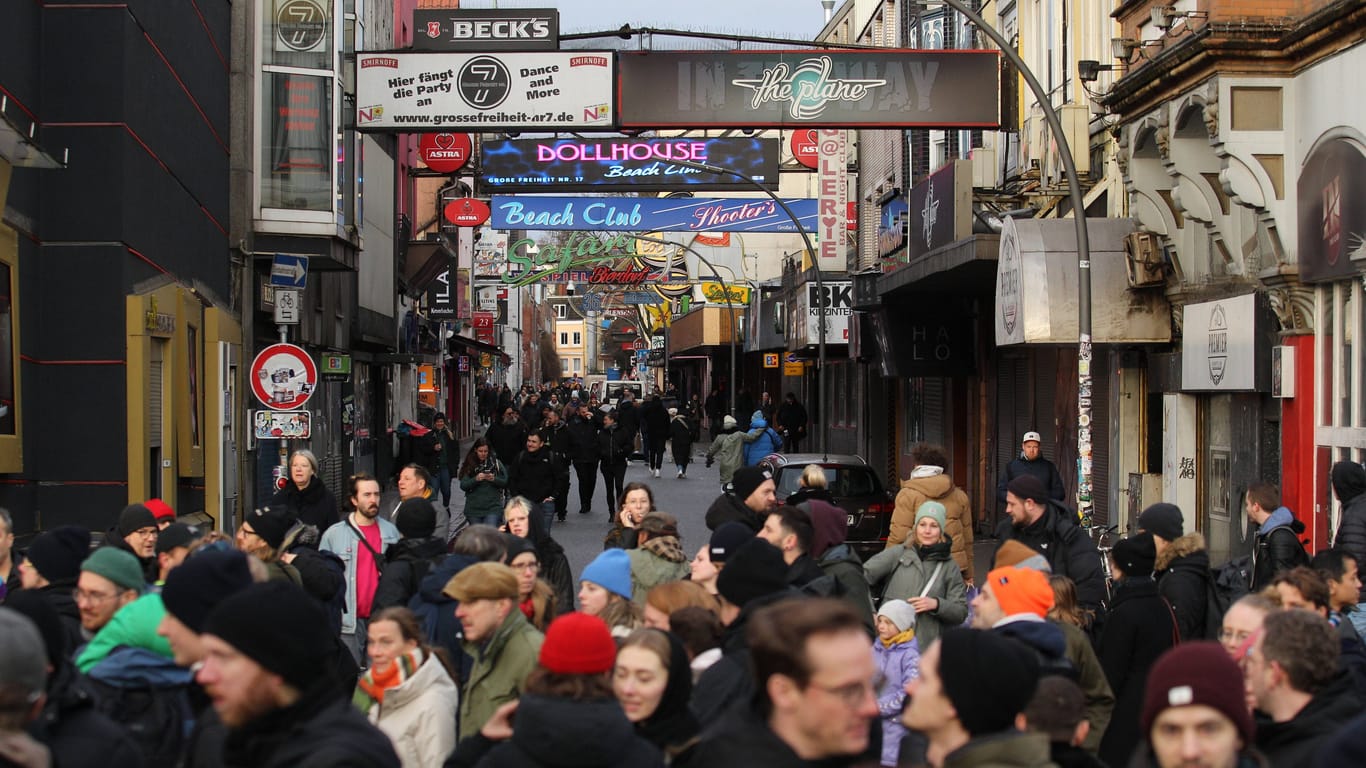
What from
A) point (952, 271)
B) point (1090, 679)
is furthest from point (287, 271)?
point (1090, 679)

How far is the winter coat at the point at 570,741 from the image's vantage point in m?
4.33

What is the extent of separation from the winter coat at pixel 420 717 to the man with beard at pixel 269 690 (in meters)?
2.00

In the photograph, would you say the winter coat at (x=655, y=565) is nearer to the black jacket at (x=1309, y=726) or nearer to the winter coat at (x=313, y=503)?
the winter coat at (x=313, y=503)

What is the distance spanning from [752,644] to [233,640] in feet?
3.95

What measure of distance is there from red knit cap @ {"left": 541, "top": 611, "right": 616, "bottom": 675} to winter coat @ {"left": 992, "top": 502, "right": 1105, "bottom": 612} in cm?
511

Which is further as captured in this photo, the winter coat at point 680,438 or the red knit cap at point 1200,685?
the winter coat at point 680,438

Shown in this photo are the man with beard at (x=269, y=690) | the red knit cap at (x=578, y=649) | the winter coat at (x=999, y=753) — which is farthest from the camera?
the red knit cap at (x=578, y=649)

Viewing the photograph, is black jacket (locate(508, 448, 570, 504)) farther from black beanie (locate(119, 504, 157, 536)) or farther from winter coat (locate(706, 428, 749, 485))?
black beanie (locate(119, 504, 157, 536))

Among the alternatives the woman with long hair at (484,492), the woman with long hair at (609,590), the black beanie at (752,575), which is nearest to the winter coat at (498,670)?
the woman with long hair at (609,590)

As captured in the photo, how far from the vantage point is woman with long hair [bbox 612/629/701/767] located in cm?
500

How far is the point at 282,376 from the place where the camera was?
656 inches

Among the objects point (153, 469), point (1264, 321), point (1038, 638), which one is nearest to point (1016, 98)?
point (1264, 321)

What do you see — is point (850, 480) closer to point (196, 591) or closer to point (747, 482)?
point (747, 482)

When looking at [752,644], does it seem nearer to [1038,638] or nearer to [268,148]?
[1038,638]
